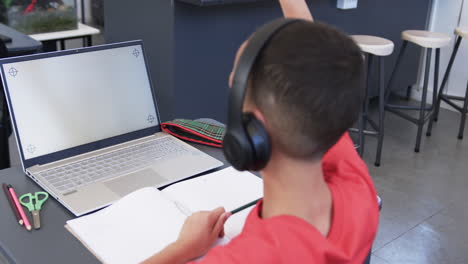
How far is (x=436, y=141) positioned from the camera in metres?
3.39

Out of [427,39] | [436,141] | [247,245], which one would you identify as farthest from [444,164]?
[247,245]

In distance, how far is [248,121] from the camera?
0.64 m

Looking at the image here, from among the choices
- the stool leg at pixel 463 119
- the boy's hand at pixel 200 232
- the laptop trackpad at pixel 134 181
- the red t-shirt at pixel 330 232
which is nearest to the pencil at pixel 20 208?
the laptop trackpad at pixel 134 181

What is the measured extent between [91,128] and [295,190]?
2.39 feet

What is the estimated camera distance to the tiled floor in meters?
2.27

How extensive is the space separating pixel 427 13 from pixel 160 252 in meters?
3.57

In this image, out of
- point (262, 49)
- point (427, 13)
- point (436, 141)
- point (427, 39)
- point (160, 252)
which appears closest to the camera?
point (262, 49)

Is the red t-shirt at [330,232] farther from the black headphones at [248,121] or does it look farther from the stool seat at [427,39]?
the stool seat at [427,39]

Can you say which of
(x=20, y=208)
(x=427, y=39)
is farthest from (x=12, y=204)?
(x=427, y=39)

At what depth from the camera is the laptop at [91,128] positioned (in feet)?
3.72

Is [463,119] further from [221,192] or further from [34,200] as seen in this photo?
[34,200]

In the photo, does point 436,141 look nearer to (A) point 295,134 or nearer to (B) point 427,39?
(B) point 427,39

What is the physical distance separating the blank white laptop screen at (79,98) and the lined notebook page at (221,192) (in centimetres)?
28

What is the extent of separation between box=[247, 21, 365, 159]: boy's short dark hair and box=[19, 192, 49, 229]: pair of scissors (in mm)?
571
